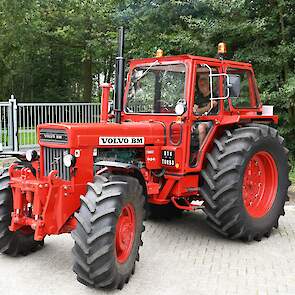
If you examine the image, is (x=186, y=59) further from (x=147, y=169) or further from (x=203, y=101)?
(x=147, y=169)

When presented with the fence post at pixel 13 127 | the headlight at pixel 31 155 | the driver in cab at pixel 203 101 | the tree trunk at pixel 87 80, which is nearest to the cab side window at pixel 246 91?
the driver in cab at pixel 203 101

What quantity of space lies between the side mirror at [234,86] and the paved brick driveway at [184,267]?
5.96 ft

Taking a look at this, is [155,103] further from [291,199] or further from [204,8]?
[204,8]

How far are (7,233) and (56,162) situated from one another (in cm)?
94

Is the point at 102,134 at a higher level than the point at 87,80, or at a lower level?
lower

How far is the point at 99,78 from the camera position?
1115 inches

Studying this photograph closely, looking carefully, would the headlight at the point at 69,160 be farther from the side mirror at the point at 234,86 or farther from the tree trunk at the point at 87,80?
the tree trunk at the point at 87,80

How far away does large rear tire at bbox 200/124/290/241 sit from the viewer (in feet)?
19.0

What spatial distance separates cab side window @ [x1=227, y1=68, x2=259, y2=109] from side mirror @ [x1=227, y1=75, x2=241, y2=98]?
304mm

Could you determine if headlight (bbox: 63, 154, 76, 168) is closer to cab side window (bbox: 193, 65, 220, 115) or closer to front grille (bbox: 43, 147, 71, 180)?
front grille (bbox: 43, 147, 71, 180)

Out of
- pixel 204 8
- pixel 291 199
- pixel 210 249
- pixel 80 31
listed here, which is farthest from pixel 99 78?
pixel 210 249

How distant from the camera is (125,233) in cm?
478

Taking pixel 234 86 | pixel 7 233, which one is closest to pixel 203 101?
pixel 234 86

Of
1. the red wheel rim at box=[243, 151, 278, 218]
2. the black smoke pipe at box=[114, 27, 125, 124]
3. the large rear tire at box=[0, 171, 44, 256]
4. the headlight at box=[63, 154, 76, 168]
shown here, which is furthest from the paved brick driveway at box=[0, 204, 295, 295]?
the black smoke pipe at box=[114, 27, 125, 124]
